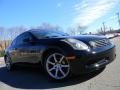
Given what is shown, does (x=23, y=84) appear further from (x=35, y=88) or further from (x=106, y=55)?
(x=106, y=55)

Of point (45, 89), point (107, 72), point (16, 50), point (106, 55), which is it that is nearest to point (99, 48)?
point (106, 55)

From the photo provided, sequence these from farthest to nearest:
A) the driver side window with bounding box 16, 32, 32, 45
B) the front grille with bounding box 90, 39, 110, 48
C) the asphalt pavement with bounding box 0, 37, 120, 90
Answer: the driver side window with bounding box 16, 32, 32, 45 < the front grille with bounding box 90, 39, 110, 48 < the asphalt pavement with bounding box 0, 37, 120, 90

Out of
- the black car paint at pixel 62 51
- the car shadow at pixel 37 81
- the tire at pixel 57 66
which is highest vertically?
the black car paint at pixel 62 51

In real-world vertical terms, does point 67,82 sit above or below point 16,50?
below

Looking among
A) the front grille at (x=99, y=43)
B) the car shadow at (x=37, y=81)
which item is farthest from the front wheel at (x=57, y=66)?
the front grille at (x=99, y=43)

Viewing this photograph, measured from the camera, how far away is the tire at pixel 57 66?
19.4 feet

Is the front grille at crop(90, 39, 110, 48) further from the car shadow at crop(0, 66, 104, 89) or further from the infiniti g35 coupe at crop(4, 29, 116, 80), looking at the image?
the car shadow at crop(0, 66, 104, 89)

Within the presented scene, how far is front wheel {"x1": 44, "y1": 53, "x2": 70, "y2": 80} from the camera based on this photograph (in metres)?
5.91

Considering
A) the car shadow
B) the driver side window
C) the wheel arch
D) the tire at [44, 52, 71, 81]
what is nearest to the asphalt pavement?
the car shadow

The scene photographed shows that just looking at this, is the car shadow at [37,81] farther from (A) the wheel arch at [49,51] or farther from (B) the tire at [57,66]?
(A) the wheel arch at [49,51]

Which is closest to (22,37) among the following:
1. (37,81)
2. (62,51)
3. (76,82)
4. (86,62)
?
(37,81)

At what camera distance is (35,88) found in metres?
5.88

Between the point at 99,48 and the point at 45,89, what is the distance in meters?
1.57

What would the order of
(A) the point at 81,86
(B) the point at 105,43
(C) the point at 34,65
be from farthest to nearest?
1. (C) the point at 34,65
2. (B) the point at 105,43
3. (A) the point at 81,86
